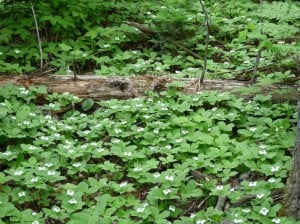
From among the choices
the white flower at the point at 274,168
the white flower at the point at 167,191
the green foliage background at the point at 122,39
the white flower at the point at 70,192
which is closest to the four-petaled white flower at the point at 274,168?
the white flower at the point at 274,168

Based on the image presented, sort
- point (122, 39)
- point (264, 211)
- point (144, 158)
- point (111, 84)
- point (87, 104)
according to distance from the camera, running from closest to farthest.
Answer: point (264, 211), point (144, 158), point (87, 104), point (111, 84), point (122, 39)

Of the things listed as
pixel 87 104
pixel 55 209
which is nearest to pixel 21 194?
pixel 55 209

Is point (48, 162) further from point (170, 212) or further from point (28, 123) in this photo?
point (170, 212)

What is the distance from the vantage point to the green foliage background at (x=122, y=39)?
7059 millimetres

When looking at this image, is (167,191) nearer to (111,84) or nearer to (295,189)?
(295,189)

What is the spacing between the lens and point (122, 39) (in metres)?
7.89

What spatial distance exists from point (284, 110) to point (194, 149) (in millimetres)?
1277

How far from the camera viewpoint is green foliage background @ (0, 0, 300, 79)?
7059 millimetres

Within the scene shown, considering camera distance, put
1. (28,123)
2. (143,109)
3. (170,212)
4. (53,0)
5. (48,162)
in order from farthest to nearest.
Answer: (53,0)
(143,109)
(28,123)
(48,162)
(170,212)

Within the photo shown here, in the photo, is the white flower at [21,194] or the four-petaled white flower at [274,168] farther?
the four-petaled white flower at [274,168]

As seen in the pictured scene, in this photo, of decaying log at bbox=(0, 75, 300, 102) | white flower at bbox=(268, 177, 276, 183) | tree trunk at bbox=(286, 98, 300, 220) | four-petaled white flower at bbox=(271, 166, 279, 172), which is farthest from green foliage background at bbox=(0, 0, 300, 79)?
tree trunk at bbox=(286, 98, 300, 220)

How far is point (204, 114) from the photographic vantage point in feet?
17.9

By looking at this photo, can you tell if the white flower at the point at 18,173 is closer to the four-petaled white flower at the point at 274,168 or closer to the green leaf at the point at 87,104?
the green leaf at the point at 87,104

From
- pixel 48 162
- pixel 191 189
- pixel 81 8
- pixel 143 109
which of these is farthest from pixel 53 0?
pixel 191 189
